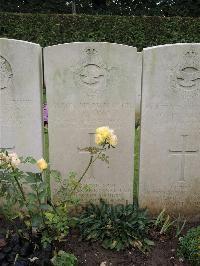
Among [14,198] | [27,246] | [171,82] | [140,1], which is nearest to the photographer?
[14,198]

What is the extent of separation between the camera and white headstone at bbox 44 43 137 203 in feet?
11.2

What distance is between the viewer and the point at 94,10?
23312mm

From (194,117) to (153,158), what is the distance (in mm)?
538

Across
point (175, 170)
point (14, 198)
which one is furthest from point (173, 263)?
point (14, 198)

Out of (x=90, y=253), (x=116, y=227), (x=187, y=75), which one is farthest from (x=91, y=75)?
(x=90, y=253)

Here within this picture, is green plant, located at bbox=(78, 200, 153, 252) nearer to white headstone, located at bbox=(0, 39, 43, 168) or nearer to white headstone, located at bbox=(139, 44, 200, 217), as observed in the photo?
white headstone, located at bbox=(139, 44, 200, 217)

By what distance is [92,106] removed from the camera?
353cm

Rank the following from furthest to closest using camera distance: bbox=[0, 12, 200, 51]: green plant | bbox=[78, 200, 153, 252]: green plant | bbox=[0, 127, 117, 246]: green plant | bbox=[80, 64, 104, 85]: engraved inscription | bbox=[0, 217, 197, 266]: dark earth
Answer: bbox=[0, 12, 200, 51]: green plant
bbox=[80, 64, 104, 85]: engraved inscription
bbox=[78, 200, 153, 252]: green plant
bbox=[0, 217, 197, 266]: dark earth
bbox=[0, 127, 117, 246]: green plant

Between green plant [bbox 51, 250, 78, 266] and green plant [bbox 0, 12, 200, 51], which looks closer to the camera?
green plant [bbox 51, 250, 78, 266]

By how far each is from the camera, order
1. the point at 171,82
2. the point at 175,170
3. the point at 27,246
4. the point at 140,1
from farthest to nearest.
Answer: the point at 140,1, the point at 175,170, the point at 171,82, the point at 27,246

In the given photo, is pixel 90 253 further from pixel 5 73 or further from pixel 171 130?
pixel 5 73

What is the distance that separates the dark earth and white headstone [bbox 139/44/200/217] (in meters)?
0.46

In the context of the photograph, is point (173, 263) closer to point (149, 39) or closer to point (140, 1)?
point (149, 39)

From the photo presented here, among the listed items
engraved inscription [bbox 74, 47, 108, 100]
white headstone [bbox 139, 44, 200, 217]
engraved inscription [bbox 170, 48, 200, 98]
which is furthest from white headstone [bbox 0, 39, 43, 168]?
engraved inscription [bbox 170, 48, 200, 98]
